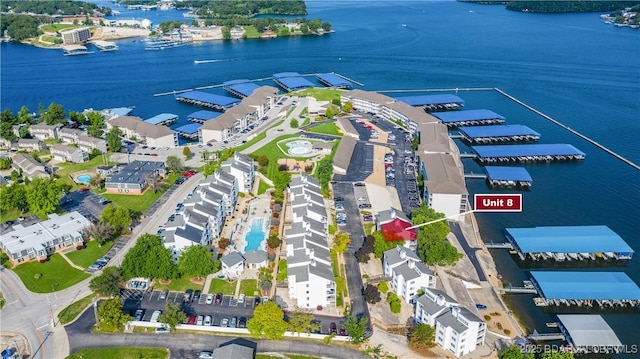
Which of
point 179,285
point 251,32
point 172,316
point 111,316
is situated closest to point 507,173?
point 179,285

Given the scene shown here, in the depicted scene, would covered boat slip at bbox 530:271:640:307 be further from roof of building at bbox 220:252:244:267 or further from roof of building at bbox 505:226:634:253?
roof of building at bbox 220:252:244:267

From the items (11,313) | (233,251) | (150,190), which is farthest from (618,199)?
(11,313)

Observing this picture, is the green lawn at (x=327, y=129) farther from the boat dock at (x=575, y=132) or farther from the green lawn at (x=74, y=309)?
the green lawn at (x=74, y=309)

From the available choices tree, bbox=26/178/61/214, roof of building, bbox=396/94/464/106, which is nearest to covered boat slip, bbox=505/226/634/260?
roof of building, bbox=396/94/464/106

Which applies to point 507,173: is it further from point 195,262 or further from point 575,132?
point 195,262

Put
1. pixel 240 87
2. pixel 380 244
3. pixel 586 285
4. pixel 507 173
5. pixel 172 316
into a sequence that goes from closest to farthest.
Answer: pixel 172 316 < pixel 586 285 < pixel 380 244 < pixel 507 173 < pixel 240 87

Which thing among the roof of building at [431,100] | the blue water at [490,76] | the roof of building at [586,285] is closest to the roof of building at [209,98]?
the blue water at [490,76]
